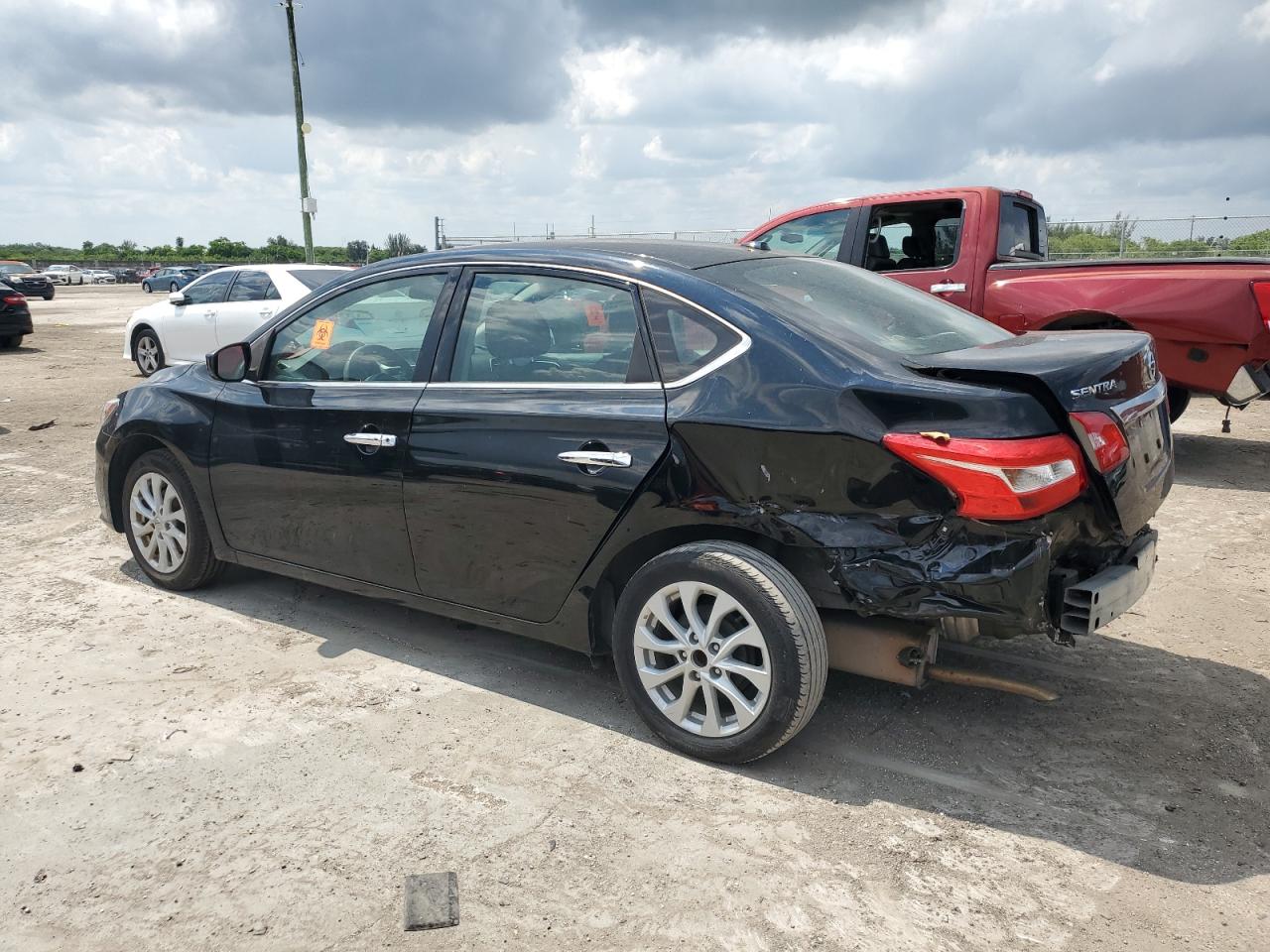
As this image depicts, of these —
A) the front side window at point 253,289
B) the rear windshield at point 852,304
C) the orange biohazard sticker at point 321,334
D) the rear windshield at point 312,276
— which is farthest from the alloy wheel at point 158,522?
the front side window at point 253,289

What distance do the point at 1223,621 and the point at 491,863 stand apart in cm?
350

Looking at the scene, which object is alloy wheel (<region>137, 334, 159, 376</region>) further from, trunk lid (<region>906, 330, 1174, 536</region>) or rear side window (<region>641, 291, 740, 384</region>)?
trunk lid (<region>906, 330, 1174, 536</region>)

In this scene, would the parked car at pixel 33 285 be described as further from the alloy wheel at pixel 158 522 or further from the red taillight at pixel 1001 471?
the red taillight at pixel 1001 471

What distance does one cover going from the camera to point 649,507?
3387mm

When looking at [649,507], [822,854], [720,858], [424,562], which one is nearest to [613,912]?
[720,858]

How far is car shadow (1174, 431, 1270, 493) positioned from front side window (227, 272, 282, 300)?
31.4ft

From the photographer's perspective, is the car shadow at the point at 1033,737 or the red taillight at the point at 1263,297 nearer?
the car shadow at the point at 1033,737

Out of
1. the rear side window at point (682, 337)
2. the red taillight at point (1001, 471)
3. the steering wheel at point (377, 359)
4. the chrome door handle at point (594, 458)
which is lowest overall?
the chrome door handle at point (594, 458)

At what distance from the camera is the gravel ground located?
262 centimetres

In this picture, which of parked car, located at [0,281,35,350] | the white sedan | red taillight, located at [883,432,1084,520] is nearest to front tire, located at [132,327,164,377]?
the white sedan

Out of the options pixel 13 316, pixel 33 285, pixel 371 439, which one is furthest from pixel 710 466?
pixel 33 285

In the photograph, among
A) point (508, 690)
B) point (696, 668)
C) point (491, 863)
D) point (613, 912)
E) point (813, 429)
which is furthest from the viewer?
point (508, 690)

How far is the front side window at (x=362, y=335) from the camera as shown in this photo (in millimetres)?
4121

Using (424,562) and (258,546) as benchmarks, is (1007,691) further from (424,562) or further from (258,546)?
(258,546)
